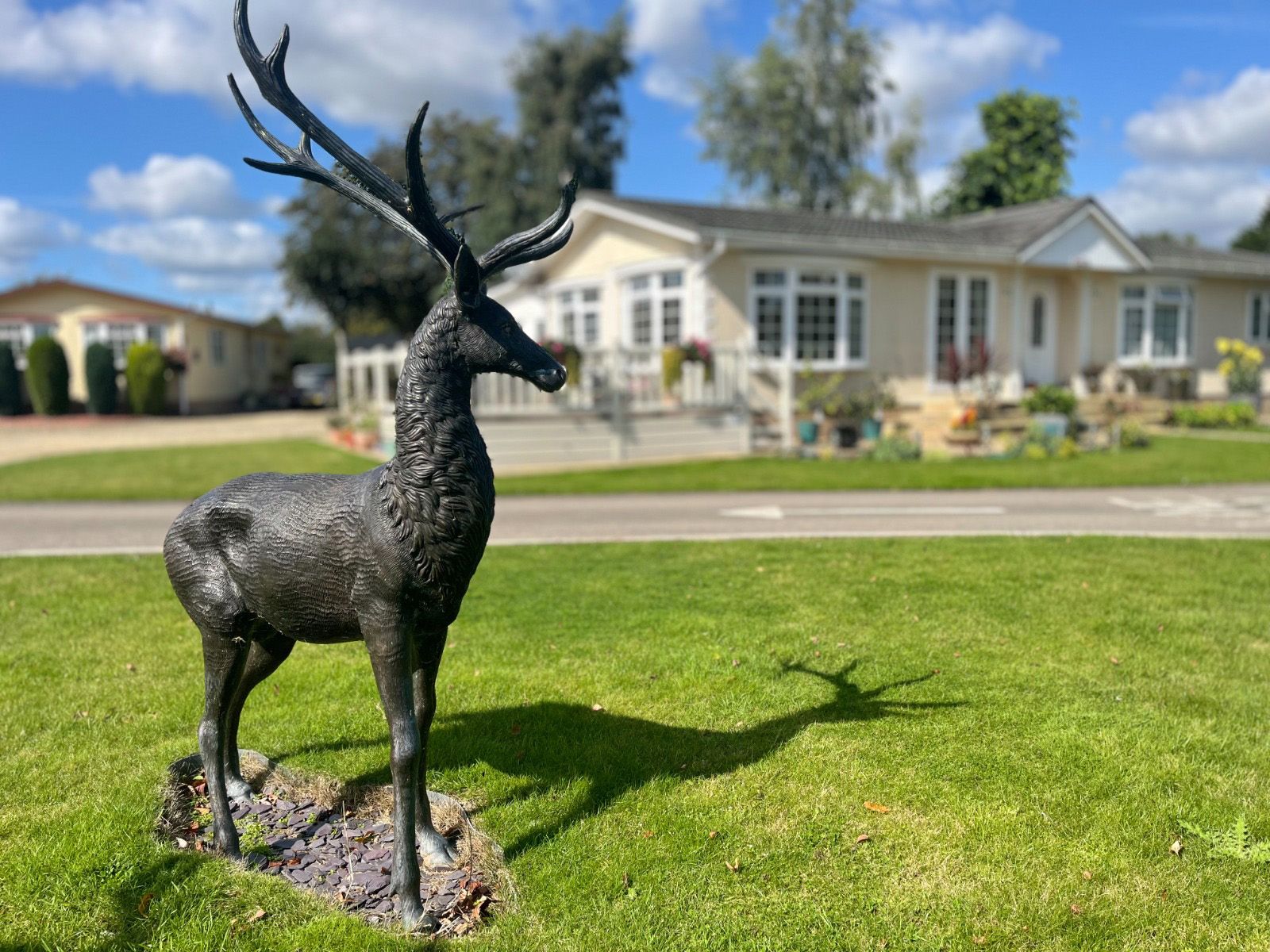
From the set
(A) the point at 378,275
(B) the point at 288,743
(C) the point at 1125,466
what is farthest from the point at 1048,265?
(A) the point at 378,275

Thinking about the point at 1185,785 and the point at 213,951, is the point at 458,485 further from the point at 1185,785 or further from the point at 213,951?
the point at 1185,785

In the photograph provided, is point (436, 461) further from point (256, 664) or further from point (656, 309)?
point (656, 309)

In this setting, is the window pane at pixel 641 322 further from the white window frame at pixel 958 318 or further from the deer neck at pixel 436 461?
the deer neck at pixel 436 461

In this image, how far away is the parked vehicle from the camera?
4109 centimetres

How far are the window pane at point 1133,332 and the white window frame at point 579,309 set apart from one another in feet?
49.0

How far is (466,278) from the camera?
2.84 metres

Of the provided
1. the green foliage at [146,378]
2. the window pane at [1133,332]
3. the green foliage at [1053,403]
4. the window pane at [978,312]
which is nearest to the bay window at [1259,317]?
the window pane at [1133,332]

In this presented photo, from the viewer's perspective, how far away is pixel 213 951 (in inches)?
112

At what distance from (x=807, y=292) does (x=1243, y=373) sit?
1433cm

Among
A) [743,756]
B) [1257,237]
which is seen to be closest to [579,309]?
[743,756]

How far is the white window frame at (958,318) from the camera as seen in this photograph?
69.1 feet

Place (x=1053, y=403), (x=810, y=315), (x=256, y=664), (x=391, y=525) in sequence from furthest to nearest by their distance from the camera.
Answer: (x=810, y=315), (x=1053, y=403), (x=256, y=664), (x=391, y=525)

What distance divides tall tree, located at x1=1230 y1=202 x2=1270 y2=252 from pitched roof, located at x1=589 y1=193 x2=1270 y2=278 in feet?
79.3

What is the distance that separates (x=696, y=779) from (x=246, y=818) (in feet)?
6.47
